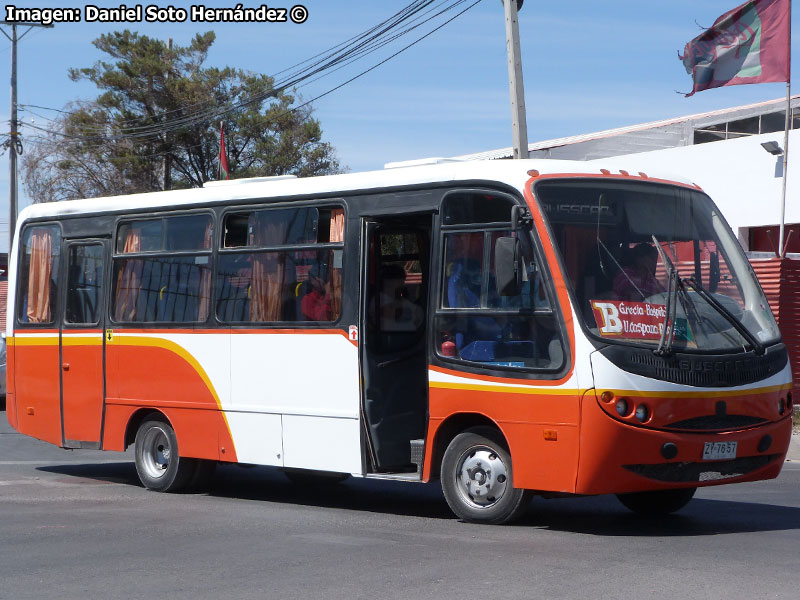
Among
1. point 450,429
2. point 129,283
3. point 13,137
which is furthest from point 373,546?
point 13,137

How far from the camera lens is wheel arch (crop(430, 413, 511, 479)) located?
9.81 m

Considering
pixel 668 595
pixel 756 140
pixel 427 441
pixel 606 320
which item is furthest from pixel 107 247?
pixel 756 140

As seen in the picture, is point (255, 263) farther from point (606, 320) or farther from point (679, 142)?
point (679, 142)

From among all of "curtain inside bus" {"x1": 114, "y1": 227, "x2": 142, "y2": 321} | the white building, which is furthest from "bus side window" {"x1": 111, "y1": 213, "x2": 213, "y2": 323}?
the white building

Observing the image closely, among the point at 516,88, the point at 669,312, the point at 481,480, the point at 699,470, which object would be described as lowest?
the point at 481,480

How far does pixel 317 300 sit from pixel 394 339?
811 mm

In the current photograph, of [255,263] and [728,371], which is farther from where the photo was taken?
[255,263]

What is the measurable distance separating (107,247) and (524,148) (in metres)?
7.13

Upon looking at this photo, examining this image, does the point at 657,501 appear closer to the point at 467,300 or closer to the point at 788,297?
the point at 467,300

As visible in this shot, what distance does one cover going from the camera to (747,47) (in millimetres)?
22531

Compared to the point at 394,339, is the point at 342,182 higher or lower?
higher

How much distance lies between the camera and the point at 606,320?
357 inches

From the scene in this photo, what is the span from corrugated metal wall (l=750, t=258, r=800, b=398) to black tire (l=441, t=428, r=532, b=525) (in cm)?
1206

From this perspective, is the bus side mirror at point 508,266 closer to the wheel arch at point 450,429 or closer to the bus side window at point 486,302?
the bus side window at point 486,302
